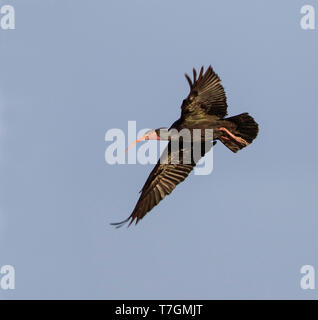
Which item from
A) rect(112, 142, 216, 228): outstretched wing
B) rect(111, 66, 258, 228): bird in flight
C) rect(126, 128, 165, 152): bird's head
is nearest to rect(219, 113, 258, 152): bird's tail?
rect(111, 66, 258, 228): bird in flight

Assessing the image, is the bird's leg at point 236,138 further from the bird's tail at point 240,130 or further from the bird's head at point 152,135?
the bird's head at point 152,135

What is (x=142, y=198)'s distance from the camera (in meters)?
18.2

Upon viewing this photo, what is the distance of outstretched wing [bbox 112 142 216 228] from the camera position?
59.9 feet

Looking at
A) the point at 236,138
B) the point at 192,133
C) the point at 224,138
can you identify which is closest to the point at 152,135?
the point at 192,133

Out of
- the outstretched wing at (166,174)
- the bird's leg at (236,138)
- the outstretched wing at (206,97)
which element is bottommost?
the outstretched wing at (166,174)

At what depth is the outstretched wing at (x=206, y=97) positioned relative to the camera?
56.5ft

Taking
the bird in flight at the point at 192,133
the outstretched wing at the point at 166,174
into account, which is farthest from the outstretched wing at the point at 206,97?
the outstretched wing at the point at 166,174

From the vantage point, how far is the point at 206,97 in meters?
17.3

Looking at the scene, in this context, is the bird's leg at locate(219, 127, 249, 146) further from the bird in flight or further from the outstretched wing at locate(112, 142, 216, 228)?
the outstretched wing at locate(112, 142, 216, 228)

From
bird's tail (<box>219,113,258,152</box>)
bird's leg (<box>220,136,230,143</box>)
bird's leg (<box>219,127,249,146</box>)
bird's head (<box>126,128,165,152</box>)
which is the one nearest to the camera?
bird's tail (<box>219,113,258,152</box>)

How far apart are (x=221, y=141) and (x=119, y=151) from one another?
2602 mm

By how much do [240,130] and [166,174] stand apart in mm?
2084
